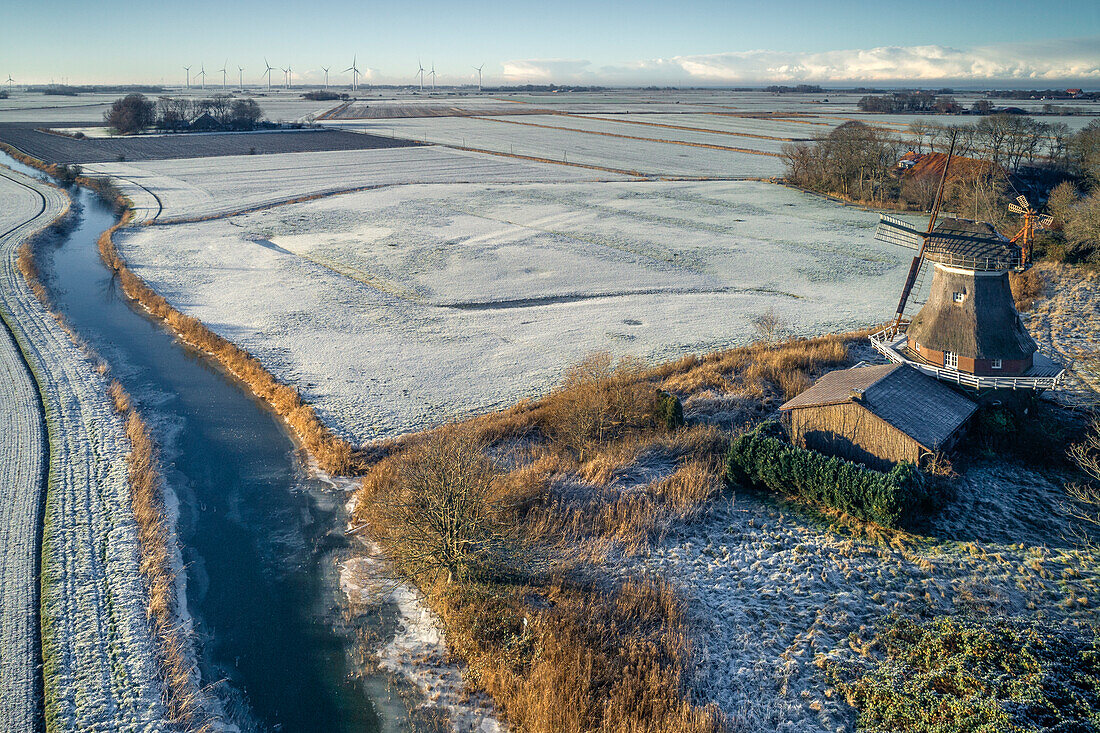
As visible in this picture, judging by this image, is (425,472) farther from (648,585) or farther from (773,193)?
(773,193)

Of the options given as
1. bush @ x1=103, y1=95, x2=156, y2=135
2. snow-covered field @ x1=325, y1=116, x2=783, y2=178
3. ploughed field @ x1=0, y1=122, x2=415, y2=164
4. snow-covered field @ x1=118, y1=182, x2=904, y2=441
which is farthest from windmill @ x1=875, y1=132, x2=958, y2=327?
bush @ x1=103, y1=95, x2=156, y2=135

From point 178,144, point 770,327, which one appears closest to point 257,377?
point 770,327

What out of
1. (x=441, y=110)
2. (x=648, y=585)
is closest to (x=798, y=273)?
(x=648, y=585)

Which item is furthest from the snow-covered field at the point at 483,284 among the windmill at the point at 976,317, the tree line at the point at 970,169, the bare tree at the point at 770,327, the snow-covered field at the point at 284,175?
the windmill at the point at 976,317

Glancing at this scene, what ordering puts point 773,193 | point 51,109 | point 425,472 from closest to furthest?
1. point 425,472
2. point 773,193
3. point 51,109

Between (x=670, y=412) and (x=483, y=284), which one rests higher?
(x=483, y=284)

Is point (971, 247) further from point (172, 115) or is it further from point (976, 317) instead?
point (172, 115)
